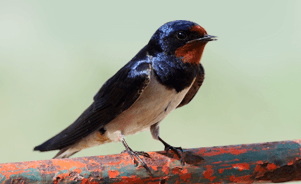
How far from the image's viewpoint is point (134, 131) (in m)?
1.59

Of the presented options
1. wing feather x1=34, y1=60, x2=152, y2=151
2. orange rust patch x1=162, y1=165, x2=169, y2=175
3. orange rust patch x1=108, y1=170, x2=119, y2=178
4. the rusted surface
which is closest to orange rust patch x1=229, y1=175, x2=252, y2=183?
the rusted surface

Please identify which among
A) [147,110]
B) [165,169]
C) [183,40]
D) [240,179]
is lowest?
[240,179]

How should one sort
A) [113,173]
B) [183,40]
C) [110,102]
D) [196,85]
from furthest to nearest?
[196,85], [110,102], [183,40], [113,173]

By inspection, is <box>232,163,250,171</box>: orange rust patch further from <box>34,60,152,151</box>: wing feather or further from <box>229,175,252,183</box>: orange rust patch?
<box>34,60,152,151</box>: wing feather

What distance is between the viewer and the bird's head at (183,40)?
4.52ft

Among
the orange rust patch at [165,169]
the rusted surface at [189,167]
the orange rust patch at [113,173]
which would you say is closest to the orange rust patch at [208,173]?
the rusted surface at [189,167]

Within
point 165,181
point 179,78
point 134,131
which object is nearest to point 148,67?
point 179,78

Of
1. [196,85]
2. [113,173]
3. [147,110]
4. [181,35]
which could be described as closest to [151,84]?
[147,110]

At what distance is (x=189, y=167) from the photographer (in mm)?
1190

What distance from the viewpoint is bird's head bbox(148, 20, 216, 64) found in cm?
138

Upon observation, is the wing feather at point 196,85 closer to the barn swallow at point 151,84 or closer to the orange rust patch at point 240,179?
the barn swallow at point 151,84

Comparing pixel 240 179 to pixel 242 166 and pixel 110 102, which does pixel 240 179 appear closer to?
pixel 242 166

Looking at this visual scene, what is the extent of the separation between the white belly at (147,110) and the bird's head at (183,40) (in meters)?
0.12

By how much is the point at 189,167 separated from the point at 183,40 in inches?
17.9
